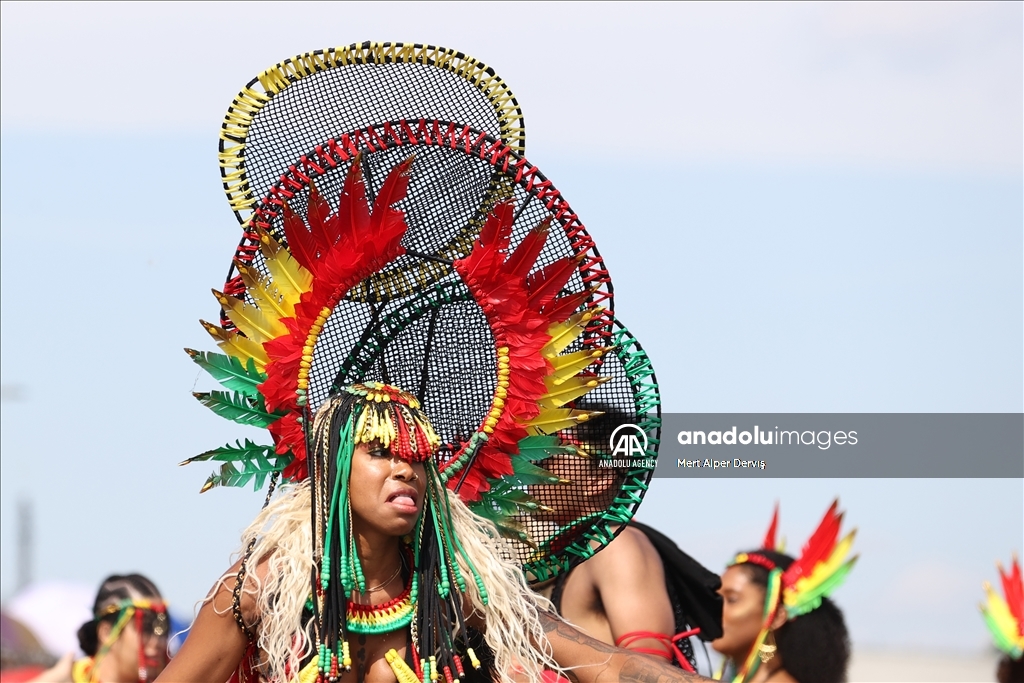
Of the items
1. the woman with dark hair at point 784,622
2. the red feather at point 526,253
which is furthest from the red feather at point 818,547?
the red feather at point 526,253

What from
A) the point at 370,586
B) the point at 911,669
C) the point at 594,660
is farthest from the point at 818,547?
the point at 911,669

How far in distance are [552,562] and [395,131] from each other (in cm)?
137

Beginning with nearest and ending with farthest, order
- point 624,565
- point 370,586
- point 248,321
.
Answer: point 370,586 → point 248,321 → point 624,565

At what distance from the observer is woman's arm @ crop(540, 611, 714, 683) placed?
13.1 ft

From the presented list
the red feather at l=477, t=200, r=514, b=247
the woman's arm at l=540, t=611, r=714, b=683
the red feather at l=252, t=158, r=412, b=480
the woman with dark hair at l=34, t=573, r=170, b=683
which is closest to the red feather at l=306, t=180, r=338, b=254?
the red feather at l=252, t=158, r=412, b=480

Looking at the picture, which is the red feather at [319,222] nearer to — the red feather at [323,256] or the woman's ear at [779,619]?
the red feather at [323,256]

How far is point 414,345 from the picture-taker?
4.34m

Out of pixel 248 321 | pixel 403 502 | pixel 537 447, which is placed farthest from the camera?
pixel 537 447

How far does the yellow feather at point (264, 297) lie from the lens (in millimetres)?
3990

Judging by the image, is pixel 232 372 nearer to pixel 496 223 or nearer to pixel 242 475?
pixel 242 475

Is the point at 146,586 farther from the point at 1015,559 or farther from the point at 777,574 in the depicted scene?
the point at 1015,559

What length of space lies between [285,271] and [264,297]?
0.09 meters

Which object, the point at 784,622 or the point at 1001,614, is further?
the point at 1001,614

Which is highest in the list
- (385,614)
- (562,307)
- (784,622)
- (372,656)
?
(562,307)
